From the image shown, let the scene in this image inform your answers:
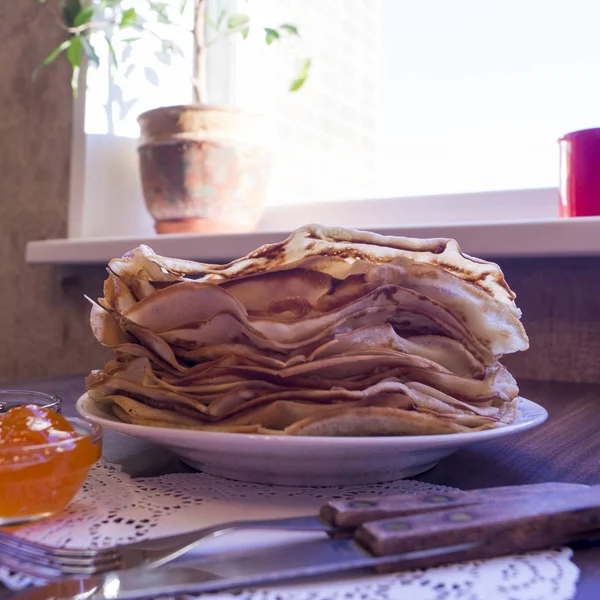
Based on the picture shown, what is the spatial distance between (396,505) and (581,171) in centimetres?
103

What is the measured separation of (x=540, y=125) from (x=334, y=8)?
0.80 metres

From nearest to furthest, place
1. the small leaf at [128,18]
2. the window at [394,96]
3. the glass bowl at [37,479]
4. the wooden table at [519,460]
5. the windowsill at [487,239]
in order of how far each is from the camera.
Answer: the glass bowl at [37,479]
the wooden table at [519,460]
the windowsill at [487,239]
the window at [394,96]
the small leaf at [128,18]

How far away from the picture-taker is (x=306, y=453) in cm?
51

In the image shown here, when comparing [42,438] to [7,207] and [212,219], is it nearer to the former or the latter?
[212,219]

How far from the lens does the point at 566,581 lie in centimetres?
40

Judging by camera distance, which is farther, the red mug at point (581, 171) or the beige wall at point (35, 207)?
the beige wall at point (35, 207)

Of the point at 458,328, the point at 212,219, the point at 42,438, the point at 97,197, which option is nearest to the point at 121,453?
the point at 42,438

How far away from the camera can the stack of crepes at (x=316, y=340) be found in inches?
21.9

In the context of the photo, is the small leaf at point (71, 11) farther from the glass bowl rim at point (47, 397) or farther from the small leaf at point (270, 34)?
the glass bowl rim at point (47, 397)

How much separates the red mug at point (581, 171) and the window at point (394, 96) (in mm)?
329

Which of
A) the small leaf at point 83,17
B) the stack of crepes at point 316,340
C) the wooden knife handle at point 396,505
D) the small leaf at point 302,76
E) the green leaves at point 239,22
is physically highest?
the small leaf at point 83,17

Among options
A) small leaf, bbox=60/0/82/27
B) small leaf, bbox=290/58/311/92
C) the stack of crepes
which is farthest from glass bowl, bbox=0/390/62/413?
small leaf, bbox=60/0/82/27

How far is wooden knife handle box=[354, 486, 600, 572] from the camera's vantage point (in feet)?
1.31

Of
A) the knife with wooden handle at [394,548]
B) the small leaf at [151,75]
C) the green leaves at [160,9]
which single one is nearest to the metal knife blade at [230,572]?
the knife with wooden handle at [394,548]
